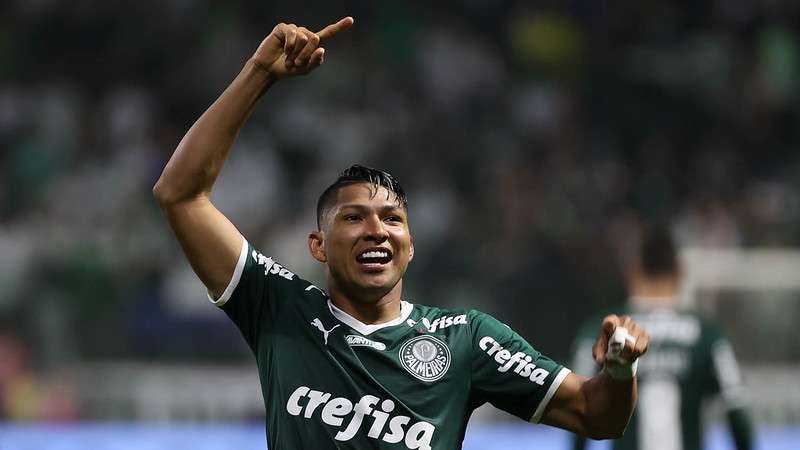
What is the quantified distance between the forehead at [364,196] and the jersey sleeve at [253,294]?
0.25 m

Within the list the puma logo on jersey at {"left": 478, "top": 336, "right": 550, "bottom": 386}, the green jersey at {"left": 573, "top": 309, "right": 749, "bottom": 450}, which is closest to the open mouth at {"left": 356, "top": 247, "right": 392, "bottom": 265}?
the puma logo on jersey at {"left": 478, "top": 336, "right": 550, "bottom": 386}

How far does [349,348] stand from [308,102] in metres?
9.31

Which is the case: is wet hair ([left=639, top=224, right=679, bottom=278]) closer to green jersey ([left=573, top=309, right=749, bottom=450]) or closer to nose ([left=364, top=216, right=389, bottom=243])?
green jersey ([left=573, top=309, right=749, bottom=450])

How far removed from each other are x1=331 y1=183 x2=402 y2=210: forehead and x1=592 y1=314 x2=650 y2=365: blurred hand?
0.68 metres

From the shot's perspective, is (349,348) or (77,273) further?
(77,273)

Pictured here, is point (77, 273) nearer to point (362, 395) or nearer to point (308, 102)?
point (308, 102)

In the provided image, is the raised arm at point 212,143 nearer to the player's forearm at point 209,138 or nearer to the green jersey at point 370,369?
the player's forearm at point 209,138

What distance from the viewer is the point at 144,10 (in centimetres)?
1361

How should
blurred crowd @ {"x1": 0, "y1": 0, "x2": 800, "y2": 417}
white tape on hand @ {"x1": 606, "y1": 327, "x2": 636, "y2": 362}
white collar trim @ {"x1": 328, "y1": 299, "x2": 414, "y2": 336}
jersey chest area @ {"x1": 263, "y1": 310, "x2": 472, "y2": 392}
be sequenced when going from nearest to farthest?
white tape on hand @ {"x1": 606, "y1": 327, "x2": 636, "y2": 362}, jersey chest area @ {"x1": 263, "y1": 310, "x2": 472, "y2": 392}, white collar trim @ {"x1": 328, "y1": 299, "x2": 414, "y2": 336}, blurred crowd @ {"x1": 0, "y1": 0, "x2": 800, "y2": 417}

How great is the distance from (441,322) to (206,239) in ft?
2.18

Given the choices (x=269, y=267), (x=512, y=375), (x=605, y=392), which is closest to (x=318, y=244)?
(x=269, y=267)

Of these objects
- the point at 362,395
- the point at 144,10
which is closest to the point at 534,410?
the point at 362,395

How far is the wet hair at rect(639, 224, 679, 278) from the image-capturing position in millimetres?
6051

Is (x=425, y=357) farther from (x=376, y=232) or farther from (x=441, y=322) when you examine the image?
(x=376, y=232)
